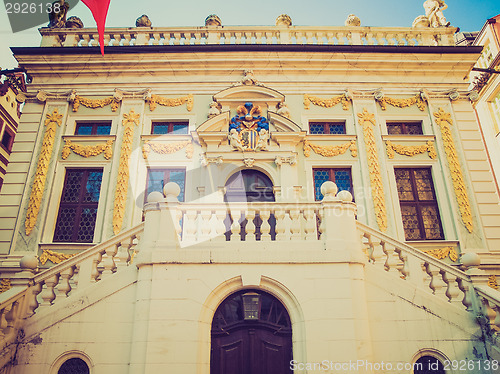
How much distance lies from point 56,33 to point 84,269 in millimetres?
9311

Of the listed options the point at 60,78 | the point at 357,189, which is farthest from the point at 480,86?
the point at 60,78

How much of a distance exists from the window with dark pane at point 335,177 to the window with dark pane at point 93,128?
6536 mm

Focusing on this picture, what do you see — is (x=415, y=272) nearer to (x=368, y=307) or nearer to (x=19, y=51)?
(x=368, y=307)

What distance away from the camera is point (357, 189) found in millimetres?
10375

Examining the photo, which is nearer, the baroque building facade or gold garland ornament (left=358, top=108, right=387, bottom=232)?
the baroque building facade

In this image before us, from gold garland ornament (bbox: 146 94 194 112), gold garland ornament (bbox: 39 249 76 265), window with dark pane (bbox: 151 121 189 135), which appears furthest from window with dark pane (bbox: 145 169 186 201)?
gold garland ornament (bbox: 39 249 76 265)

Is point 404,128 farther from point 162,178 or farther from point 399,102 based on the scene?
point 162,178

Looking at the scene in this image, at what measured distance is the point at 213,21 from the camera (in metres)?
12.3

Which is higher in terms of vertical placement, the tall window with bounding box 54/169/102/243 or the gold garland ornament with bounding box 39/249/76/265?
the tall window with bounding box 54/169/102/243

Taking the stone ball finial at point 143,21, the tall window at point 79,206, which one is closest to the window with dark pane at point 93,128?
the tall window at point 79,206

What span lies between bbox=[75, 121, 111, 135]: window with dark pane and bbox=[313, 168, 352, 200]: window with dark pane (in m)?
6.54

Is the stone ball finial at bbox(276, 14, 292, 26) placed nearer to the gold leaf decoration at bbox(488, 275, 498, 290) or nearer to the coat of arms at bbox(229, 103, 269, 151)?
the coat of arms at bbox(229, 103, 269, 151)

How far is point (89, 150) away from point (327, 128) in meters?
7.23

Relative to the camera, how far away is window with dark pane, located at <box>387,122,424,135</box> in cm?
1132
